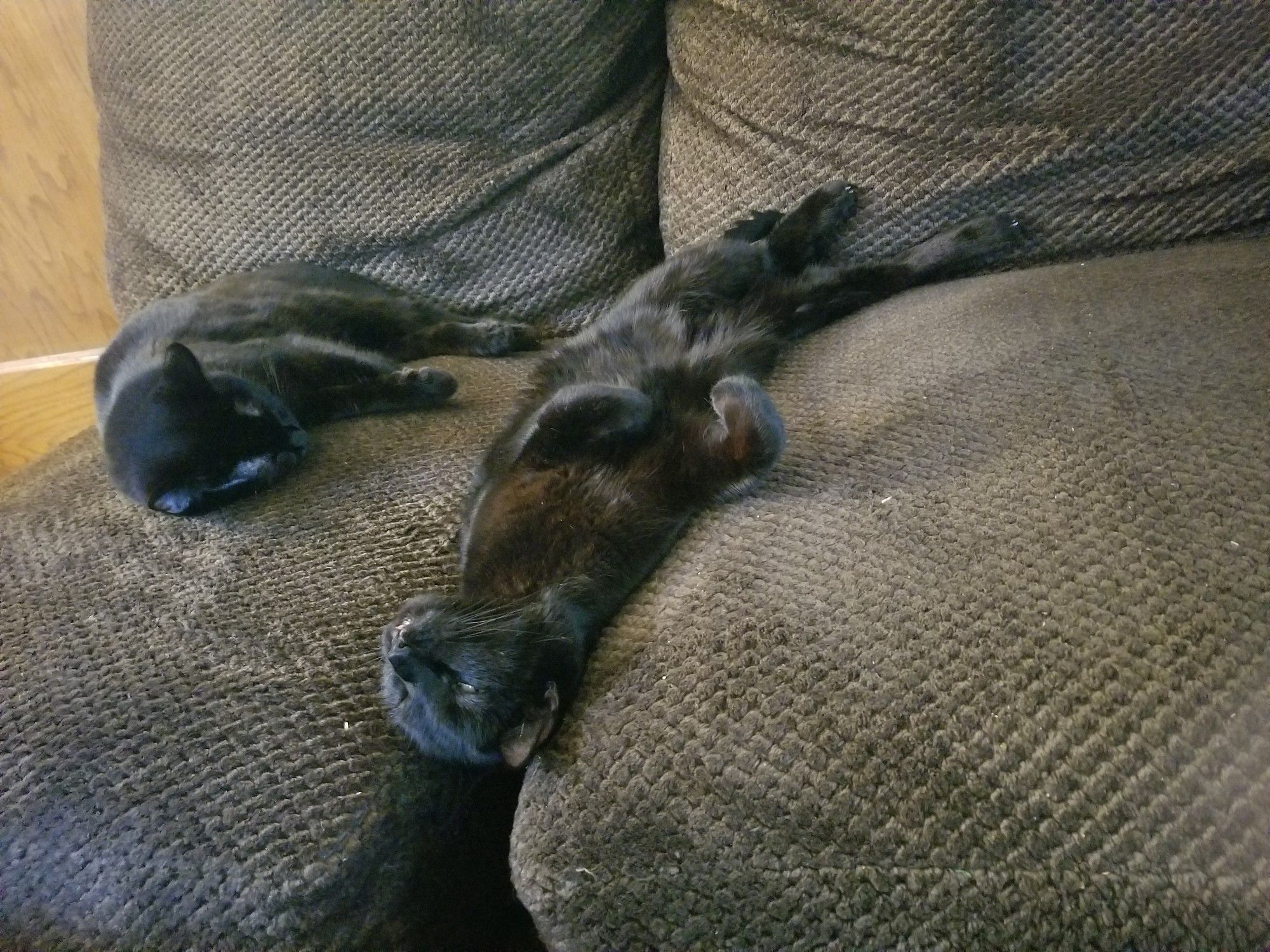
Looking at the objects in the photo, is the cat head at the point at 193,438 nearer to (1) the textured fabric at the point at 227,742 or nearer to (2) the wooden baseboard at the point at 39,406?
(1) the textured fabric at the point at 227,742

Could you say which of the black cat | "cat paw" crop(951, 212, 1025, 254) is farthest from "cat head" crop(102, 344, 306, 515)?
"cat paw" crop(951, 212, 1025, 254)

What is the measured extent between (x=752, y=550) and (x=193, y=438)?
78cm

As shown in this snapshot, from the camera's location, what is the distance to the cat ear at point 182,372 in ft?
3.51

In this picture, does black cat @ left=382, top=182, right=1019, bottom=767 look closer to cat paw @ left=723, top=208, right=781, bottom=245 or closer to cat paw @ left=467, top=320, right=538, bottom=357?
cat paw @ left=723, top=208, right=781, bottom=245

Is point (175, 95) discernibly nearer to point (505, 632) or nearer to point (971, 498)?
point (505, 632)

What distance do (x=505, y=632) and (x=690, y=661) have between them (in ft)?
0.71

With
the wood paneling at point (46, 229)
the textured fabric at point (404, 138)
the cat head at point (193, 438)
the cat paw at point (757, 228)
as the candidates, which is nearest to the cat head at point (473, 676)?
the cat head at point (193, 438)

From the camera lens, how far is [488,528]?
0.90 metres

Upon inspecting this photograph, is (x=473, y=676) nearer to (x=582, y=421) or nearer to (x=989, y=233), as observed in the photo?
(x=582, y=421)

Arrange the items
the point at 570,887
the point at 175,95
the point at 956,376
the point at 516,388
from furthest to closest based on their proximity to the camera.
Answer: the point at 175,95
the point at 516,388
the point at 956,376
the point at 570,887

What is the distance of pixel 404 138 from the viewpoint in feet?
4.48

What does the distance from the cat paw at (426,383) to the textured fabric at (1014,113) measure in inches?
21.5

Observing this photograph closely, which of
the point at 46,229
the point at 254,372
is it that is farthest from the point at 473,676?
the point at 46,229

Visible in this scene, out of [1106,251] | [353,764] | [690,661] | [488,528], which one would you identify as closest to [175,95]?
[488,528]
